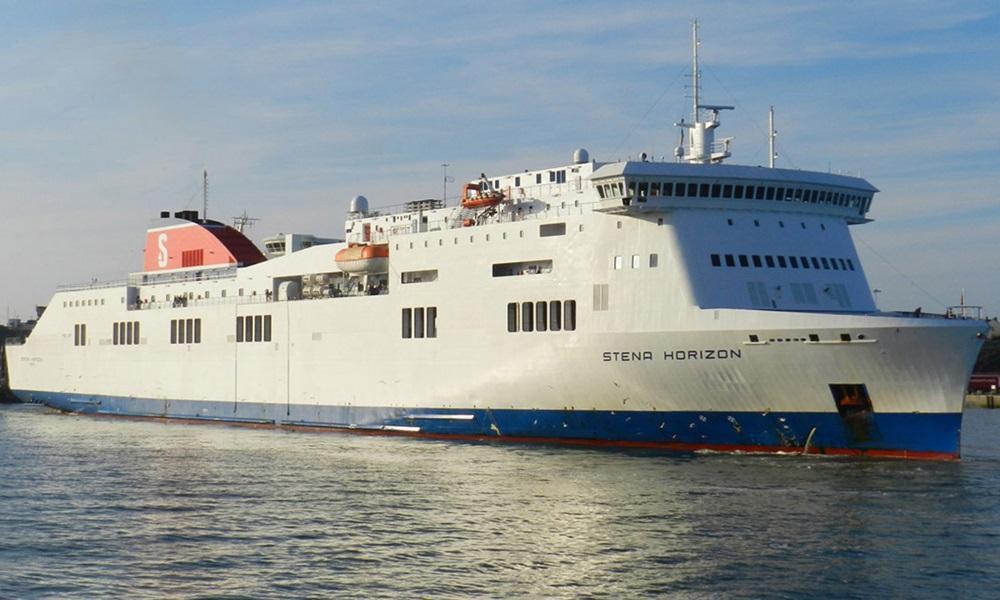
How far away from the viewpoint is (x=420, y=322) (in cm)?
3456

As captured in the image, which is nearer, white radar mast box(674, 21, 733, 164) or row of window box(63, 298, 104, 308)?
white radar mast box(674, 21, 733, 164)

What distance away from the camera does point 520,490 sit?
23172 millimetres

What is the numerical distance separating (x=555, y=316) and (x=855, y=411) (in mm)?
8219

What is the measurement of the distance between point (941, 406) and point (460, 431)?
13306 mm

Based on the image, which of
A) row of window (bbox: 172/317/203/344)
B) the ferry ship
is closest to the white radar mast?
the ferry ship

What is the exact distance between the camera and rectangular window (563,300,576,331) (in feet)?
99.7

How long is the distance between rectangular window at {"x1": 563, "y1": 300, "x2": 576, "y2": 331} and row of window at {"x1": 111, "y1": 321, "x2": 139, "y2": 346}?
24.0 m

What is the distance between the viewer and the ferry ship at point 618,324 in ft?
87.0

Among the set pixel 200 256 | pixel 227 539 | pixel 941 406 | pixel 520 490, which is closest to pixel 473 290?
pixel 520 490

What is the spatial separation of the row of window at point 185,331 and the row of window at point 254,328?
2841 mm

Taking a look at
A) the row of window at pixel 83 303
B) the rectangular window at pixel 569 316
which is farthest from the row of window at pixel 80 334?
the rectangular window at pixel 569 316

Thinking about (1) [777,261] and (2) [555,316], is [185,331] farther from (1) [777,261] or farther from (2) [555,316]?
(1) [777,261]

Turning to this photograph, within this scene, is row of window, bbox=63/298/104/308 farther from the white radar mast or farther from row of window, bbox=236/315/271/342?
the white radar mast

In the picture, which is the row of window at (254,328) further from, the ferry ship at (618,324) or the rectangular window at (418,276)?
the rectangular window at (418,276)
